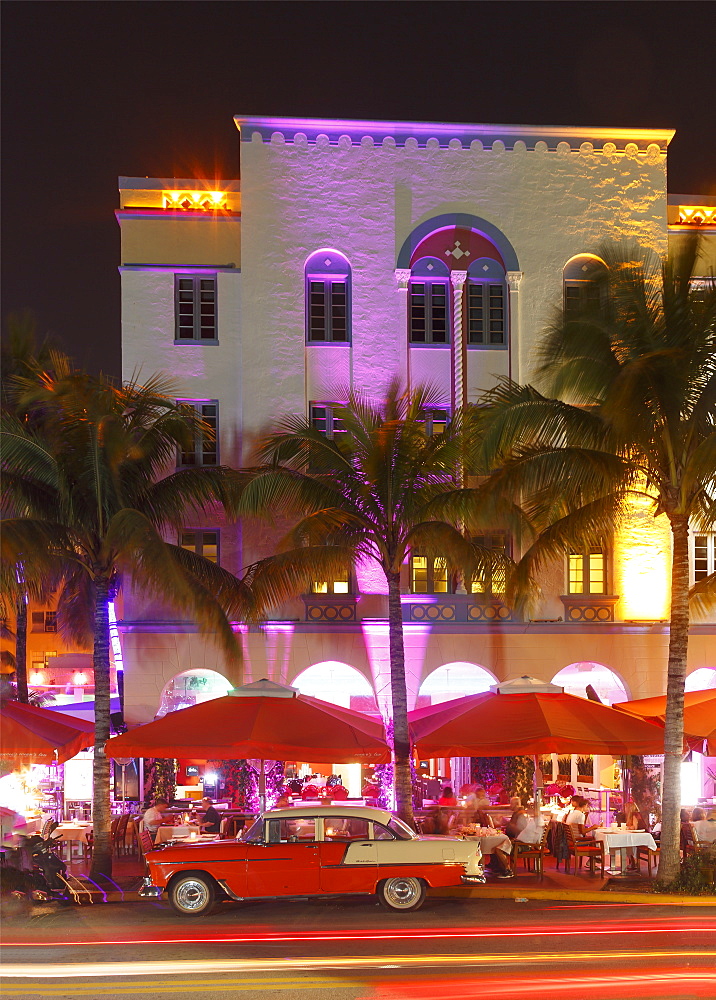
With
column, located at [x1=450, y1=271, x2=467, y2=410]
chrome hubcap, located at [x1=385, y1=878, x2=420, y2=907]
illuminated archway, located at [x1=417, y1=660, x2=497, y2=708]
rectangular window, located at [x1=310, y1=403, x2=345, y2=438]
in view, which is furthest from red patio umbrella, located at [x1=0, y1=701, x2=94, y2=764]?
column, located at [x1=450, y1=271, x2=467, y2=410]

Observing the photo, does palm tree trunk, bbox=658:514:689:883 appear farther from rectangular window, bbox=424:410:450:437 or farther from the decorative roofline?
the decorative roofline

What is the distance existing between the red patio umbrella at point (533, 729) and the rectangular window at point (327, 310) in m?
10.9

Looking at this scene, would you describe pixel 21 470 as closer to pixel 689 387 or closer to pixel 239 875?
pixel 239 875

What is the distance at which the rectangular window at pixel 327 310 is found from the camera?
28.0 meters

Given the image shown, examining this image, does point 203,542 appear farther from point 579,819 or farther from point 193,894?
point 193,894

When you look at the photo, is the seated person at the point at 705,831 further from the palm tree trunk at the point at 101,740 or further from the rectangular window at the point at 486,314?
the rectangular window at the point at 486,314

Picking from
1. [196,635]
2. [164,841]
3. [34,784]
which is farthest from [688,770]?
[34,784]

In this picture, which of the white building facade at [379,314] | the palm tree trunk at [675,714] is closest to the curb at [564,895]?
the palm tree trunk at [675,714]

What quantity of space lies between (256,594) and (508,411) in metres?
6.35

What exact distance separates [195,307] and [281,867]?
52.1 ft

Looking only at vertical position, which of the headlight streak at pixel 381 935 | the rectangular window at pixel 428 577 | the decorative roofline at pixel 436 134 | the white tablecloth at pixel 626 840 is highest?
Result: the decorative roofline at pixel 436 134

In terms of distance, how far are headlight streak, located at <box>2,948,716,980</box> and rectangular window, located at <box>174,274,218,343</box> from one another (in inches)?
693

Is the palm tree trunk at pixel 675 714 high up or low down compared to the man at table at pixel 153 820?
up

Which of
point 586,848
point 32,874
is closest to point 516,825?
point 586,848
